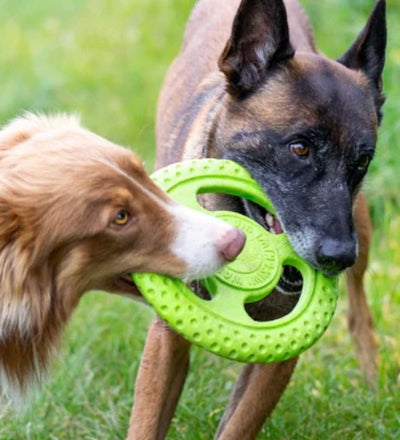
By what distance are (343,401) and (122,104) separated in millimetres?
4679

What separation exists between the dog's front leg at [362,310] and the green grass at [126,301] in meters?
0.09

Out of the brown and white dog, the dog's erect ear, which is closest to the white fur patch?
the brown and white dog

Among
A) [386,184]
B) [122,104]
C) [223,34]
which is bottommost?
[122,104]

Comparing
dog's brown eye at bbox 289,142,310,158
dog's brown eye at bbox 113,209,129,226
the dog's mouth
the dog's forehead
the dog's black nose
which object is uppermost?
the dog's forehead

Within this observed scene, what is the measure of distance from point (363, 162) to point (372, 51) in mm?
759

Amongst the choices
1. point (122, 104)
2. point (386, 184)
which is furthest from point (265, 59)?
point (122, 104)

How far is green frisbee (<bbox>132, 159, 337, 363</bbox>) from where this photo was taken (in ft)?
14.0

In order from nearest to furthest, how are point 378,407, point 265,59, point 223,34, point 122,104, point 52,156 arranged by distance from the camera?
point 52,156, point 265,59, point 378,407, point 223,34, point 122,104

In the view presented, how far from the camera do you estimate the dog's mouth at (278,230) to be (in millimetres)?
4789

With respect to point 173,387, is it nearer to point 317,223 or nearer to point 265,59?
point 317,223

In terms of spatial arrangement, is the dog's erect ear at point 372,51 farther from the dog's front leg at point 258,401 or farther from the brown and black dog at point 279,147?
the dog's front leg at point 258,401

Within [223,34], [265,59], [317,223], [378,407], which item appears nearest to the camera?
[317,223]

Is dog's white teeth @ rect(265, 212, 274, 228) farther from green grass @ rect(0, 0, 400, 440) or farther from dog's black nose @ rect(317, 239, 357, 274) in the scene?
green grass @ rect(0, 0, 400, 440)

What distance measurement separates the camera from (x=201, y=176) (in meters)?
4.68
